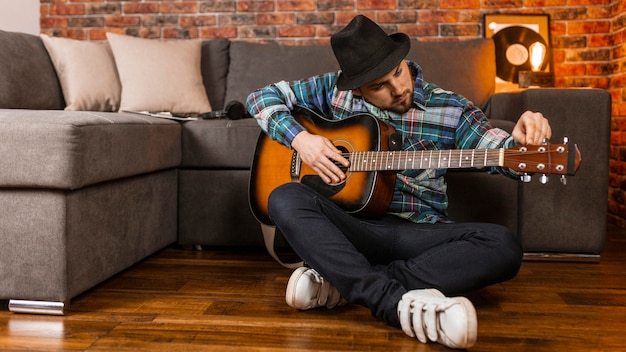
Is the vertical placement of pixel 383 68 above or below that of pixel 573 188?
above

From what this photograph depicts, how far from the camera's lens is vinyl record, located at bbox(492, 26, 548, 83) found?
130 inches

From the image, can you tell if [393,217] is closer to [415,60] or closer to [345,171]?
[345,171]

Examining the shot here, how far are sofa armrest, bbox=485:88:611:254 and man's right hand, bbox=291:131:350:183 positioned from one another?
0.87 metres

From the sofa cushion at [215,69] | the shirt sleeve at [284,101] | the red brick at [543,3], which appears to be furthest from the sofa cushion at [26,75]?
the red brick at [543,3]

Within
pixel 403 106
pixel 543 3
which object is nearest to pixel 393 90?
A: pixel 403 106

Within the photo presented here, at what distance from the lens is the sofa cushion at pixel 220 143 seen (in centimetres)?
233

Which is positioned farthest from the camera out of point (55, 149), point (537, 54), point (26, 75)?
point (537, 54)

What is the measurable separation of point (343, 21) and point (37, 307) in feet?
7.48

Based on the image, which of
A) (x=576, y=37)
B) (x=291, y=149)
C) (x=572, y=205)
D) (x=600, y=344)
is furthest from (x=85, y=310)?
(x=576, y=37)

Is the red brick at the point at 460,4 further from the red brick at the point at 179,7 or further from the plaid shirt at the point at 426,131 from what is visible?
the plaid shirt at the point at 426,131

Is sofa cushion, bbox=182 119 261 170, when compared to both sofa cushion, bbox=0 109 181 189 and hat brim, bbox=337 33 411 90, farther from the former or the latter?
hat brim, bbox=337 33 411 90

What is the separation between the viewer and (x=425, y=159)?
155cm

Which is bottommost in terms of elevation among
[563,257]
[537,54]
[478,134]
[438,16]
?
[563,257]

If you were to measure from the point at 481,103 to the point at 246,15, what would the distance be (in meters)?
1.35
